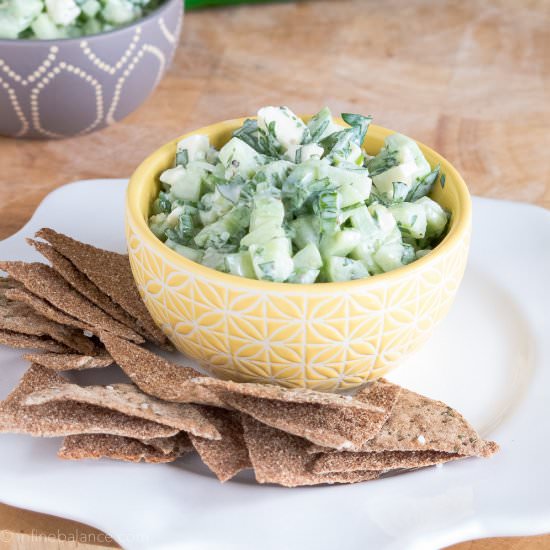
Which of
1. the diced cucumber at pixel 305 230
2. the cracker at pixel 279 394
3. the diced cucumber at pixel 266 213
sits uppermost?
the diced cucumber at pixel 266 213

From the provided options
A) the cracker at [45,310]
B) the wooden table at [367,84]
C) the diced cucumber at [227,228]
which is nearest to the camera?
the diced cucumber at [227,228]

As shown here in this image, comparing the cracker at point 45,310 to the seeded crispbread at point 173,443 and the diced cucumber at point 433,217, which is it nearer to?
the seeded crispbread at point 173,443

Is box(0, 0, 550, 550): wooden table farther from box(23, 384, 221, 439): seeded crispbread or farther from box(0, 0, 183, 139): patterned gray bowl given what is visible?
box(23, 384, 221, 439): seeded crispbread

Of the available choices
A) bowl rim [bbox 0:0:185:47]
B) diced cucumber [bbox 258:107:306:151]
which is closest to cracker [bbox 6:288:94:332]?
diced cucumber [bbox 258:107:306:151]

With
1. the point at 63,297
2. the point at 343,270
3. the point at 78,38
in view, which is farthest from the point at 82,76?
the point at 343,270

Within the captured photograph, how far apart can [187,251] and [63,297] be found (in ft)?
0.94

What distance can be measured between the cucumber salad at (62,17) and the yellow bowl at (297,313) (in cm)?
94

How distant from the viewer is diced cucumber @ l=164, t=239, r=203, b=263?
157 centimetres

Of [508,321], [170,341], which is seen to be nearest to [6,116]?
[170,341]

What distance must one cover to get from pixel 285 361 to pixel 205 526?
0.31m

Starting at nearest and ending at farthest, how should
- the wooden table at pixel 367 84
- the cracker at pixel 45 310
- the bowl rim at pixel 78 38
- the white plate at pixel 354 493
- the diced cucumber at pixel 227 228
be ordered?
1. the white plate at pixel 354 493
2. the diced cucumber at pixel 227 228
3. the cracker at pixel 45 310
4. the bowl rim at pixel 78 38
5. the wooden table at pixel 367 84

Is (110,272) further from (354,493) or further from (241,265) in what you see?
(354,493)

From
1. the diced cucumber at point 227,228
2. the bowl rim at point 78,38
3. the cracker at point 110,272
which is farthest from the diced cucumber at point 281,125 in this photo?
the bowl rim at point 78,38

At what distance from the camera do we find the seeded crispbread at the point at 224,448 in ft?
4.61
